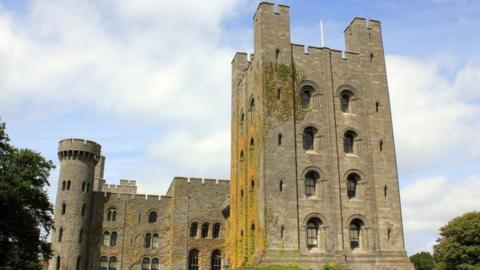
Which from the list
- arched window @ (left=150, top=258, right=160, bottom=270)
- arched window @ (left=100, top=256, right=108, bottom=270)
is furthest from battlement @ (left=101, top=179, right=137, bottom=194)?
arched window @ (left=150, top=258, right=160, bottom=270)

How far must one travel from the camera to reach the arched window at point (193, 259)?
53.2 metres

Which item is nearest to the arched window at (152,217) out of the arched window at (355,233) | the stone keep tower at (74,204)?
the stone keep tower at (74,204)

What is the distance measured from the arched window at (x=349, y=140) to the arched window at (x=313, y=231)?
5910mm

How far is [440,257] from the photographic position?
156ft

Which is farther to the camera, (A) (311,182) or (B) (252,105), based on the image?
(B) (252,105)

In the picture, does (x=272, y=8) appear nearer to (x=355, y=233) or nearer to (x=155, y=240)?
(x=355, y=233)

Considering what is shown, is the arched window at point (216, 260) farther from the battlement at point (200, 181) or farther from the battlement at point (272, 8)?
the battlement at point (272, 8)

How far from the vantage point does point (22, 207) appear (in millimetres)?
33625

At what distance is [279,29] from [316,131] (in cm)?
810

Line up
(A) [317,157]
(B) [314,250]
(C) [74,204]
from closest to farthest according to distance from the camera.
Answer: (B) [314,250] → (A) [317,157] → (C) [74,204]

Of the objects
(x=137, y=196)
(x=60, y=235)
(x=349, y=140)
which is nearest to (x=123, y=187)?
(x=137, y=196)

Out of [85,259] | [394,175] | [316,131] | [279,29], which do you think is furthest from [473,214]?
[85,259]

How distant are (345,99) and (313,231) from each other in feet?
34.1

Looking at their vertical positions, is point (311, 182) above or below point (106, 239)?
above
